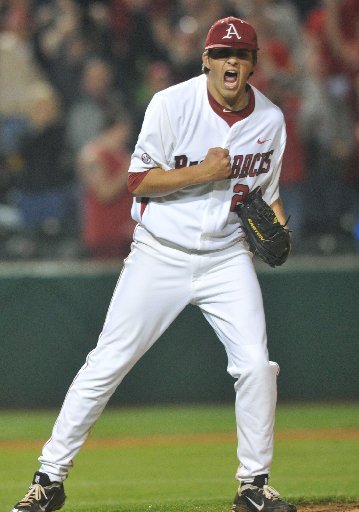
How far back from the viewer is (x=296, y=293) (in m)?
8.24

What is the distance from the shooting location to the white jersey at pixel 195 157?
409 cm

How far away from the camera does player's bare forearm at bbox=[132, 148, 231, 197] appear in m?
3.96

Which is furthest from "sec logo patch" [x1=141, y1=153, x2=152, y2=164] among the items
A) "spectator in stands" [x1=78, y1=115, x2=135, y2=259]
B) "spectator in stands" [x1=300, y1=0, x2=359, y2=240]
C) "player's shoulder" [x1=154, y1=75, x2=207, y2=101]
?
"spectator in stands" [x1=300, y1=0, x2=359, y2=240]

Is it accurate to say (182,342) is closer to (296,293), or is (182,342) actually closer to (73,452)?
(296,293)

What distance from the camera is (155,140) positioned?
13.4 ft

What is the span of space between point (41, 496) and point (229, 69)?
71.5 inches

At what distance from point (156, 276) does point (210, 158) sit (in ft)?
1.74


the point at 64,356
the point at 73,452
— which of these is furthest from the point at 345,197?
the point at 73,452

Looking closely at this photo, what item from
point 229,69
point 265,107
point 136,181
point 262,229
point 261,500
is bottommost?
point 261,500

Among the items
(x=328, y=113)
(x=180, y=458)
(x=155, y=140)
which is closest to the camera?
(x=155, y=140)

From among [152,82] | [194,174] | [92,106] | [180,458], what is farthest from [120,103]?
[194,174]

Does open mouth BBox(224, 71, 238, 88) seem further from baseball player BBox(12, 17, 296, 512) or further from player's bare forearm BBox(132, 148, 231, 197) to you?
player's bare forearm BBox(132, 148, 231, 197)

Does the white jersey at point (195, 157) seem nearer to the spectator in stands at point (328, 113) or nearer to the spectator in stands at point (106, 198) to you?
the spectator in stands at point (106, 198)

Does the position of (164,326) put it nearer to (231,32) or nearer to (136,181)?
(136,181)
